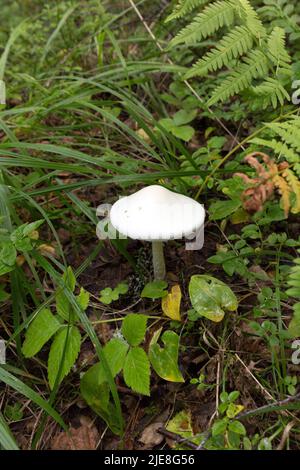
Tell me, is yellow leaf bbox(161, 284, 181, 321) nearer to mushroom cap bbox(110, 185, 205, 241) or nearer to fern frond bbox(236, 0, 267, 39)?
mushroom cap bbox(110, 185, 205, 241)

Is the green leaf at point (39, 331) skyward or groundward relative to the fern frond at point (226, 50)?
groundward

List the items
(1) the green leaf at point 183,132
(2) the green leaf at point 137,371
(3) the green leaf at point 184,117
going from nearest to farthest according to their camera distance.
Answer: (2) the green leaf at point 137,371 → (1) the green leaf at point 183,132 → (3) the green leaf at point 184,117

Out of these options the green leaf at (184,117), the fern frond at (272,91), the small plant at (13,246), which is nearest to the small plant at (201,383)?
the small plant at (13,246)

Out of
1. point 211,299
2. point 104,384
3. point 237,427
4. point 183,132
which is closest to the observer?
point 237,427

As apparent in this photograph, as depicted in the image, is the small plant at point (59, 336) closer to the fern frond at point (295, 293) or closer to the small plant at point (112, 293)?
the small plant at point (112, 293)

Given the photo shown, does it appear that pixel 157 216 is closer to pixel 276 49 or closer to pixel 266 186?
pixel 266 186

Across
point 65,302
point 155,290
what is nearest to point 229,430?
point 155,290

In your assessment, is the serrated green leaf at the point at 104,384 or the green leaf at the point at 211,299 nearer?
the serrated green leaf at the point at 104,384
